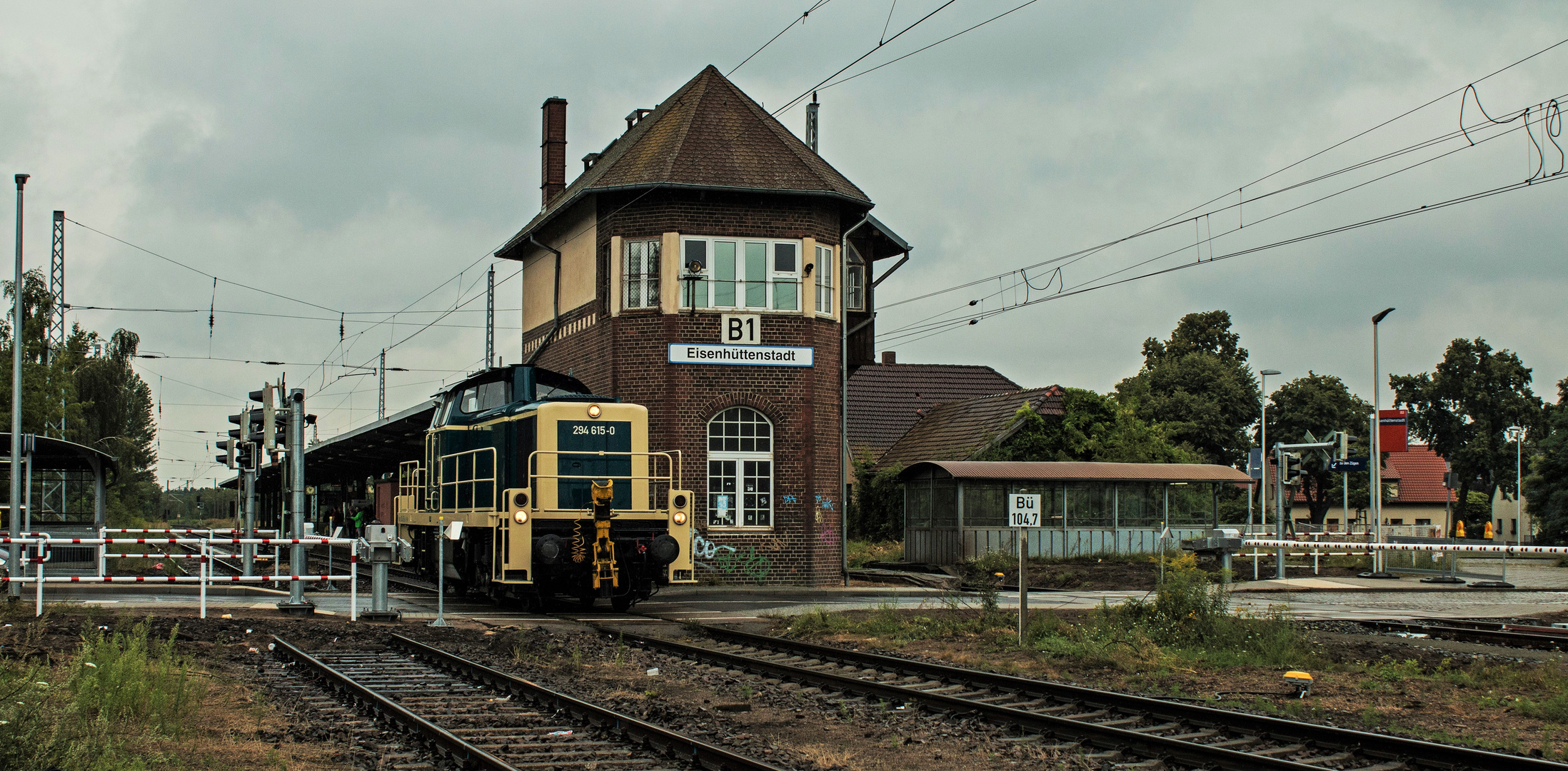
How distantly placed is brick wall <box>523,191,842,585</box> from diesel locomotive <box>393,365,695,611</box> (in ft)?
16.4

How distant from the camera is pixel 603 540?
17078mm

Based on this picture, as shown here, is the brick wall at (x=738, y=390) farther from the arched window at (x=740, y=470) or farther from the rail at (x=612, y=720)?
the rail at (x=612, y=720)

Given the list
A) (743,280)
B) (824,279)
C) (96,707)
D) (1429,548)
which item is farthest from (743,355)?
(96,707)

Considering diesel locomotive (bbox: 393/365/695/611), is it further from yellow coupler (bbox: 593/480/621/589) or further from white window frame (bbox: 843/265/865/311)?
white window frame (bbox: 843/265/865/311)

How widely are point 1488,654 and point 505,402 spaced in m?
13.2

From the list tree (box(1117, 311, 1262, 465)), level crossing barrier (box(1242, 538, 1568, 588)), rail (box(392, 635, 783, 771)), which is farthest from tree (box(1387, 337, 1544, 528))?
rail (box(392, 635, 783, 771))

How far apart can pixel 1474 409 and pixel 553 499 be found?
79018 millimetres

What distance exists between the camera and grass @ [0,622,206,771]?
5.84 meters

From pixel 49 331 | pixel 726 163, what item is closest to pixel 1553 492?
pixel 726 163

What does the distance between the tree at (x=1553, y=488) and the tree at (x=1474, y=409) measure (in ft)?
93.7

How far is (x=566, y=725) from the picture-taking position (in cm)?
909

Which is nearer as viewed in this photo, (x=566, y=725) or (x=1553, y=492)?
(x=566, y=725)

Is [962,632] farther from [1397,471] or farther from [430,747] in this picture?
[1397,471]

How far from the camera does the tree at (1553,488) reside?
156 feet
